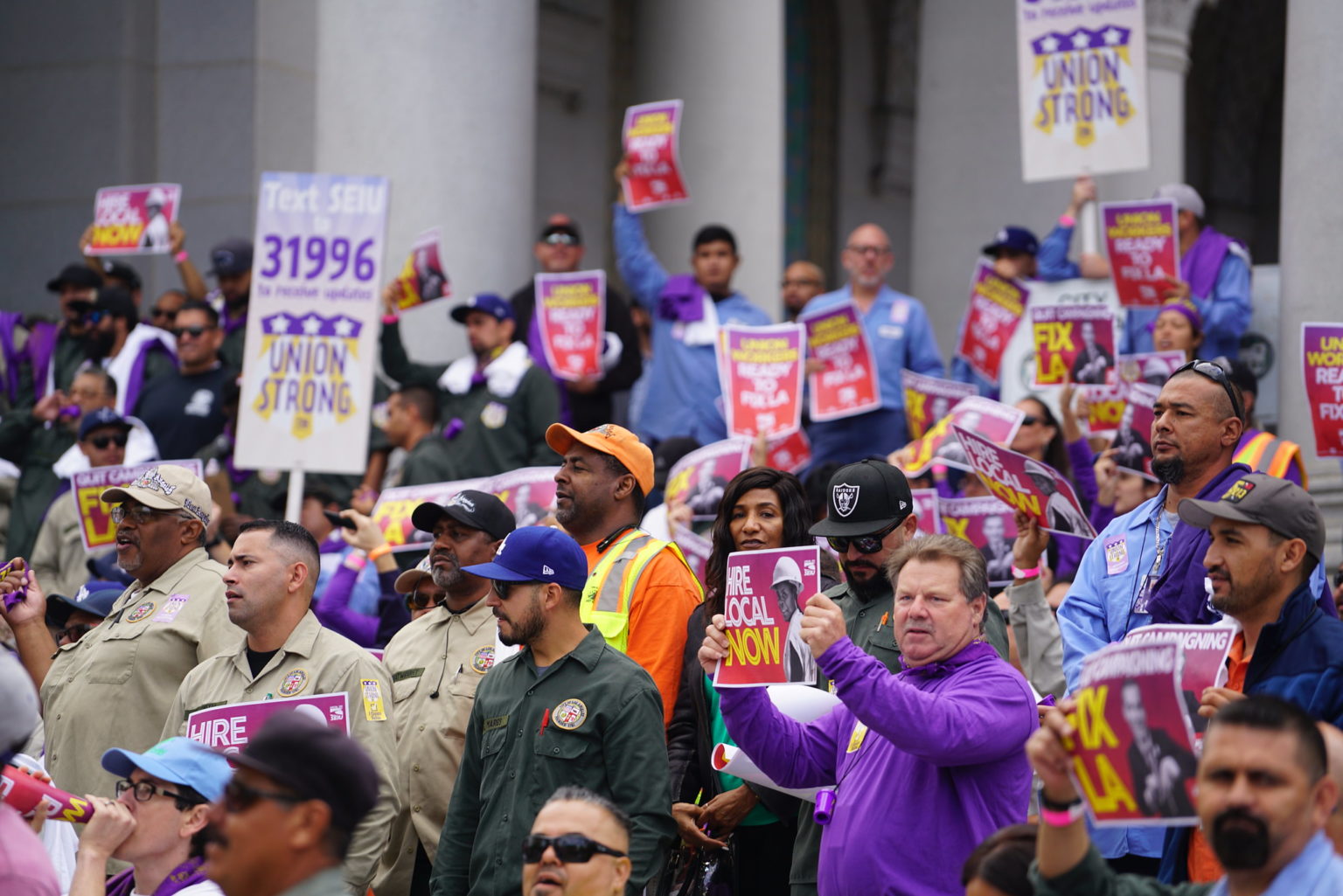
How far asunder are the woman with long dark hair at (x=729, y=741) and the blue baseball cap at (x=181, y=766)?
173cm

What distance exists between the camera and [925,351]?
11508 mm

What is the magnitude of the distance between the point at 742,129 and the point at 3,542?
617cm

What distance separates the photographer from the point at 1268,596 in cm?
520

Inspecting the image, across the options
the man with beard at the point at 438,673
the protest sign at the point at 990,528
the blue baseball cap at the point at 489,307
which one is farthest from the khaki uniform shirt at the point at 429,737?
the blue baseball cap at the point at 489,307

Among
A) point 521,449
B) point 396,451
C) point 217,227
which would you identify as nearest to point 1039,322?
point 521,449

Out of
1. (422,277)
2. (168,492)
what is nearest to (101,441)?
(422,277)

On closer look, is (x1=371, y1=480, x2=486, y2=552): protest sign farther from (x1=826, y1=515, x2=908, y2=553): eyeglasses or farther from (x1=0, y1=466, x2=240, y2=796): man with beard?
(x1=826, y1=515, x2=908, y2=553): eyeglasses

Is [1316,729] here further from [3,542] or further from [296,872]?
[3,542]

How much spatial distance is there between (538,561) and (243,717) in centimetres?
110

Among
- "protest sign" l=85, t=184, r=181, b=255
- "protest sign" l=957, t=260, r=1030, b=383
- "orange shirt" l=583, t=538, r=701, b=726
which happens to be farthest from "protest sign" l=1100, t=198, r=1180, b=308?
"protest sign" l=85, t=184, r=181, b=255

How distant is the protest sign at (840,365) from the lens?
10703mm

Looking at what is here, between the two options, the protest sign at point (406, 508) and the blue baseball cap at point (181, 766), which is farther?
the protest sign at point (406, 508)

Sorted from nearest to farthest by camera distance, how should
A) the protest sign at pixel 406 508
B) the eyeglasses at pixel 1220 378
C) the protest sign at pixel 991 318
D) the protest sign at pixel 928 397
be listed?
the eyeglasses at pixel 1220 378
the protest sign at pixel 406 508
the protest sign at pixel 928 397
the protest sign at pixel 991 318

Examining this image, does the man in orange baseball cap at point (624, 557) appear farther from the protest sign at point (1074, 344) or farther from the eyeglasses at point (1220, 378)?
the protest sign at point (1074, 344)
